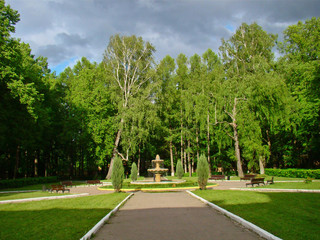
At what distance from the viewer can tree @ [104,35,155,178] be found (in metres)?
38.7

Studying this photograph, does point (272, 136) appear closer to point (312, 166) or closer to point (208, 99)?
point (312, 166)

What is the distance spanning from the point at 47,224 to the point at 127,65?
111ft

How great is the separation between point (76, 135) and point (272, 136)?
30307 mm

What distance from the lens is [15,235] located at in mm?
6973

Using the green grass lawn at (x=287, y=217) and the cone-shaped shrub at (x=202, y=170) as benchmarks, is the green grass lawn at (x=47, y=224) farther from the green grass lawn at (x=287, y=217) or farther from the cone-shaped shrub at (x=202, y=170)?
the cone-shaped shrub at (x=202, y=170)

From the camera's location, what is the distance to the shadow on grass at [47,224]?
691 cm

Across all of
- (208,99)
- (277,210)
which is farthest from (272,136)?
(277,210)

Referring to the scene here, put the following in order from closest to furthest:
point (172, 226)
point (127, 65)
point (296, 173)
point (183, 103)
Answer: point (172, 226) → point (296, 173) → point (127, 65) → point (183, 103)

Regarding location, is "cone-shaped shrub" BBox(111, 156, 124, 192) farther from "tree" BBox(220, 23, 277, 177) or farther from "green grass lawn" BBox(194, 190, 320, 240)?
"tree" BBox(220, 23, 277, 177)

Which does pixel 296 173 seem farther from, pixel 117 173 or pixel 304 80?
pixel 117 173

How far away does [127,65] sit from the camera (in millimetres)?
40062

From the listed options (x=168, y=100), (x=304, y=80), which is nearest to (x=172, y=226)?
(x=304, y=80)

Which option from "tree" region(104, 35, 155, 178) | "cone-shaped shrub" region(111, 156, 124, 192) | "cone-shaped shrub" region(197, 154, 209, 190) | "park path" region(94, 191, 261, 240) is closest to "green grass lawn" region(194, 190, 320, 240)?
"park path" region(94, 191, 261, 240)

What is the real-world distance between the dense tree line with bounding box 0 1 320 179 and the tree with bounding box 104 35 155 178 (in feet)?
0.49
